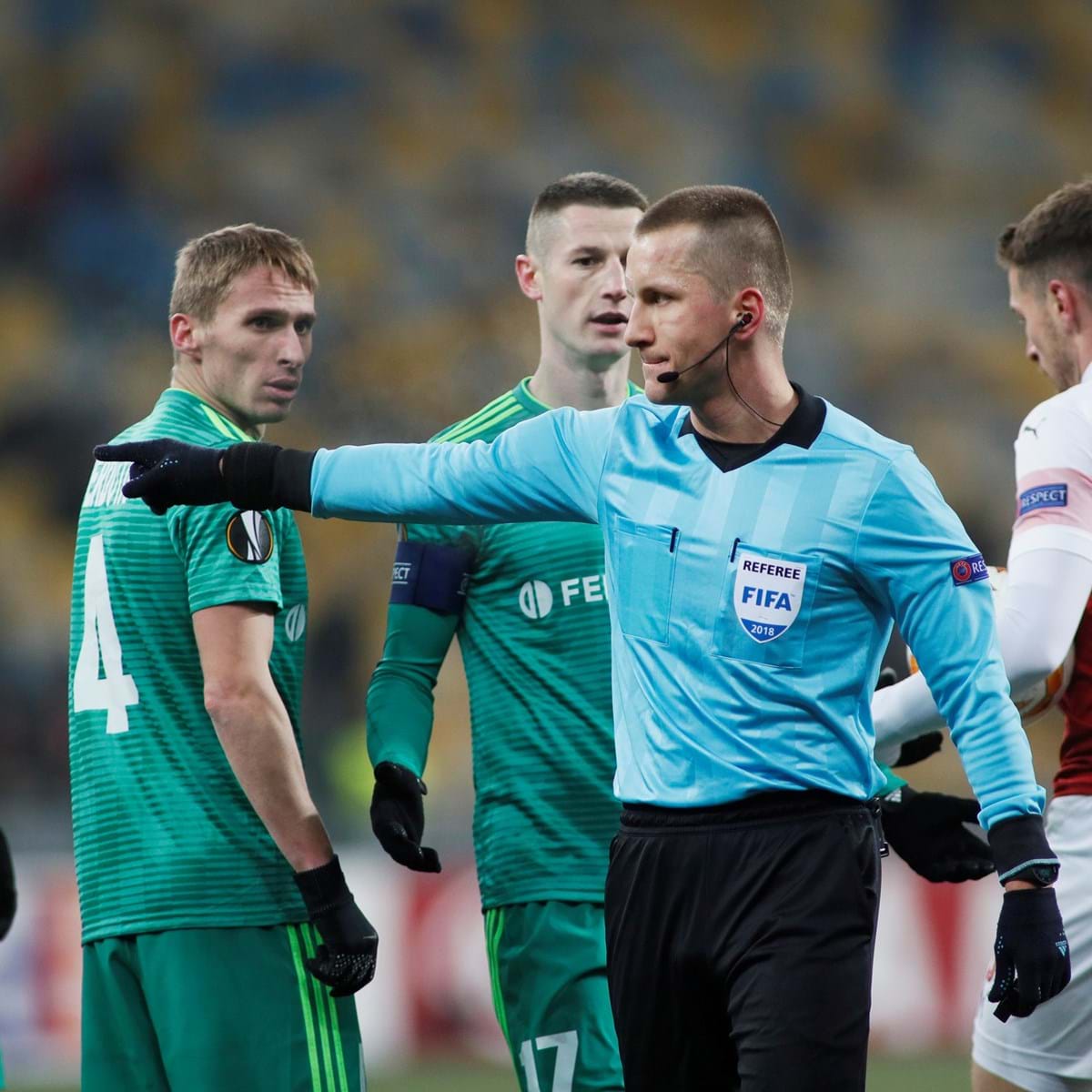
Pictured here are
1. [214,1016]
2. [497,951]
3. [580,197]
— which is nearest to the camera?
[214,1016]

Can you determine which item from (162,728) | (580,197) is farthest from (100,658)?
(580,197)

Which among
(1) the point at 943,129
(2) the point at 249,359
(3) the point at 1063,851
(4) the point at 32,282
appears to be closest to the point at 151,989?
(2) the point at 249,359

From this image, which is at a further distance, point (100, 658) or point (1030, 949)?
point (100, 658)

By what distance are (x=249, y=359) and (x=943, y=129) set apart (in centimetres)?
1215

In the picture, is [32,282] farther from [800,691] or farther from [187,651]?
[800,691]

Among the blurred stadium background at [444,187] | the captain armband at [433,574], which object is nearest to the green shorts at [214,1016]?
the captain armband at [433,574]

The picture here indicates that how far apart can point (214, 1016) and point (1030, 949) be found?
4.73 ft

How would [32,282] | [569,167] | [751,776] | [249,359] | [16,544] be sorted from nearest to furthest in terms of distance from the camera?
[751,776], [249,359], [16,544], [32,282], [569,167]

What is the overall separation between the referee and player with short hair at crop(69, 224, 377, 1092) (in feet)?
1.36

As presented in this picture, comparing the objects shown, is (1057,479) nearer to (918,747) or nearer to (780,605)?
(918,747)

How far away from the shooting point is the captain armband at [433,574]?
12.5 feet

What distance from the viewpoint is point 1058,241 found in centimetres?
370

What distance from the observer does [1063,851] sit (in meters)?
3.49

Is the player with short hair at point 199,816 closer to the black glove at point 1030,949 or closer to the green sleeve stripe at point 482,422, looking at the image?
the green sleeve stripe at point 482,422
